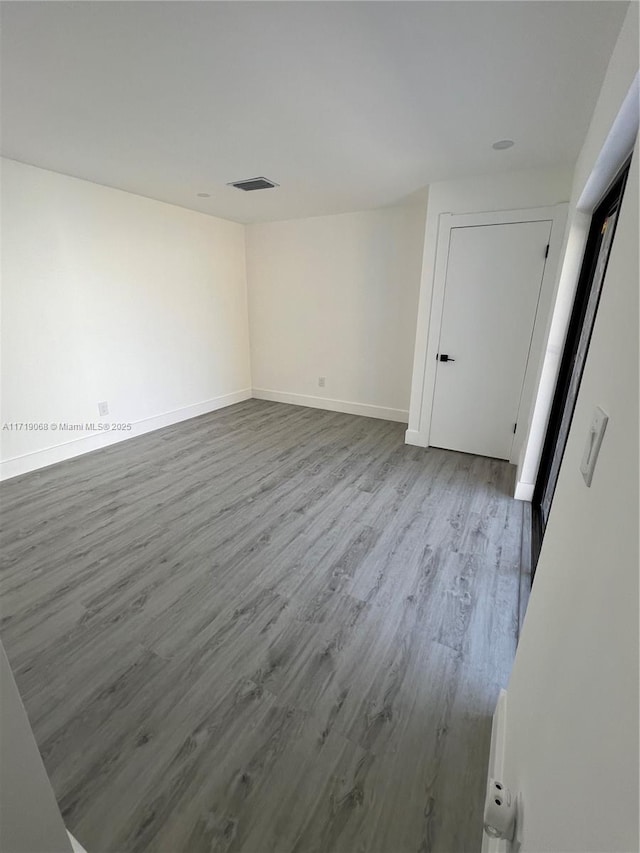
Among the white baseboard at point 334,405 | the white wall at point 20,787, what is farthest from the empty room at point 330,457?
the white baseboard at point 334,405

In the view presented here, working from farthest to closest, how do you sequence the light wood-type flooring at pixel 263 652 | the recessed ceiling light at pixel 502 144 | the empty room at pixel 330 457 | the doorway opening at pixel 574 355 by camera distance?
the recessed ceiling light at pixel 502 144 → the doorway opening at pixel 574 355 → the light wood-type flooring at pixel 263 652 → the empty room at pixel 330 457

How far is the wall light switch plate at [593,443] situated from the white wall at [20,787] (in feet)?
3.71

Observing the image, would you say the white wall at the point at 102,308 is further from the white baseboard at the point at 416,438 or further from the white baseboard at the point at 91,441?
the white baseboard at the point at 416,438

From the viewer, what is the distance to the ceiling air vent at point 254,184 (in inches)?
122

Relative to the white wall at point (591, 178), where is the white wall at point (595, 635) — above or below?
below

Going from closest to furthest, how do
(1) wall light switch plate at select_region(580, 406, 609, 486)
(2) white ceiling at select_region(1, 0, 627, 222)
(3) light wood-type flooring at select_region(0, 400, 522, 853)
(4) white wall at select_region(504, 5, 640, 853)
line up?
1. (4) white wall at select_region(504, 5, 640, 853)
2. (1) wall light switch plate at select_region(580, 406, 609, 486)
3. (3) light wood-type flooring at select_region(0, 400, 522, 853)
4. (2) white ceiling at select_region(1, 0, 627, 222)

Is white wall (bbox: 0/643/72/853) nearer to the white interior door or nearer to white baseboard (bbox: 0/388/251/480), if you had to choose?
white baseboard (bbox: 0/388/251/480)

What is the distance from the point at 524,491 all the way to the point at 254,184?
3.37 meters

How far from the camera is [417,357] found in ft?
12.1

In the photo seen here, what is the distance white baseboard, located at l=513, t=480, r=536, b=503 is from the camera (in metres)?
2.83

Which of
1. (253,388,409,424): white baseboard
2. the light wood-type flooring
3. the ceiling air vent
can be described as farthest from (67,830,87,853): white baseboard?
(253,388,409,424): white baseboard

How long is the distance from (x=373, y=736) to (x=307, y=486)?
6.13 ft

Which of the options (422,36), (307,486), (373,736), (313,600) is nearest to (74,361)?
(307,486)

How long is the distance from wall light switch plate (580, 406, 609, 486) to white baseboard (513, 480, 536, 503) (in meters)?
2.33
